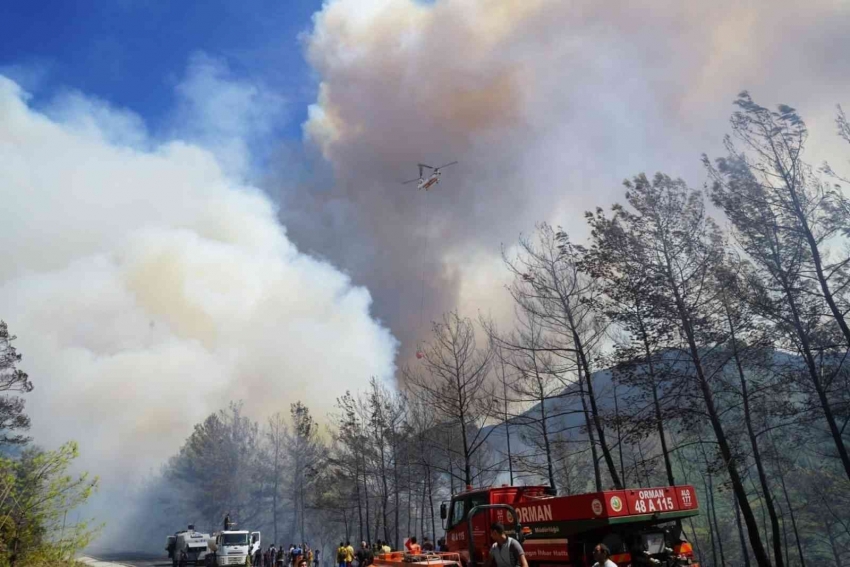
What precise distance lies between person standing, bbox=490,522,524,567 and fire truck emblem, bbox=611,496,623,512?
3047 millimetres

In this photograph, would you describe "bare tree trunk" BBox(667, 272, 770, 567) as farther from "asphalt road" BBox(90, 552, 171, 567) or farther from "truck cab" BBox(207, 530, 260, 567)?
"asphalt road" BBox(90, 552, 171, 567)

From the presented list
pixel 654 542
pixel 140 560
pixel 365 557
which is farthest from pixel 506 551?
pixel 140 560

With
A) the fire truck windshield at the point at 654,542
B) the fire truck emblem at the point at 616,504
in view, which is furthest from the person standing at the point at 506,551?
the fire truck windshield at the point at 654,542

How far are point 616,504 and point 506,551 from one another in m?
3.32

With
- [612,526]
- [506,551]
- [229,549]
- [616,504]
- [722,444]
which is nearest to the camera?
[506,551]

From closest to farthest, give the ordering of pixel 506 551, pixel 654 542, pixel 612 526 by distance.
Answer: pixel 506 551 → pixel 612 526 → pixel 654 542

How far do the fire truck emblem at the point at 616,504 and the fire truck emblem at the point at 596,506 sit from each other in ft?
0.71

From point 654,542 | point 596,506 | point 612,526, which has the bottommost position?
point 654,542

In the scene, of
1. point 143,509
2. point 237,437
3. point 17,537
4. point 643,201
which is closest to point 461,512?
point 17,537

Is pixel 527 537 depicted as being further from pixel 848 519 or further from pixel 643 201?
pixel 848 519

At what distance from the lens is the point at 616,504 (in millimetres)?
9422

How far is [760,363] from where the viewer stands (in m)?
17.5

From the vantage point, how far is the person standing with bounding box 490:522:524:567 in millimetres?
6941

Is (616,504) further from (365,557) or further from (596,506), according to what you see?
(365,557)
